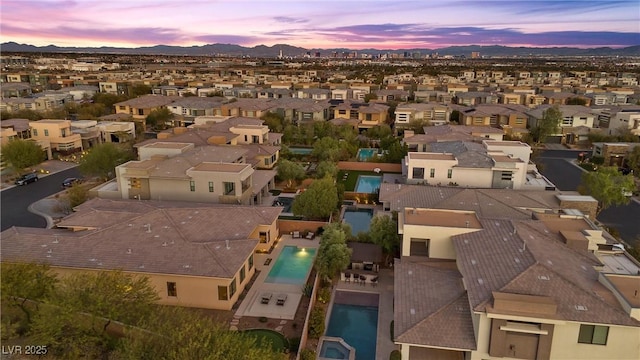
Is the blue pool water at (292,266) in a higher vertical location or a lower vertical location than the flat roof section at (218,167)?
lower

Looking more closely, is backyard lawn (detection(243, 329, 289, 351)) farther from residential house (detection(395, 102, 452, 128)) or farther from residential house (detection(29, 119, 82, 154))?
residential house (detection(395, 102, 452, 128))

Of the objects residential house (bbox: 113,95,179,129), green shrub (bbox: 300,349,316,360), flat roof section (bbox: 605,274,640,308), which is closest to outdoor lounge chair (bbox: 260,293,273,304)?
green shrub (bbox: 300,349,316,360)

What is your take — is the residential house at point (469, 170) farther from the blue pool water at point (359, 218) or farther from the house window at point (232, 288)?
the house window at point (232, 288)

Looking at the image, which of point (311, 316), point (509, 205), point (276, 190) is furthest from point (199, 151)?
point (509, 205)

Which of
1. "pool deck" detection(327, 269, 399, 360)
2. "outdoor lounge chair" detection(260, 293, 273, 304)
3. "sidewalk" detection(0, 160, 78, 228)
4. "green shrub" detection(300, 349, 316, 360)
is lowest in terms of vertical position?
"pool deck" detection(327, 269, 399, 360)

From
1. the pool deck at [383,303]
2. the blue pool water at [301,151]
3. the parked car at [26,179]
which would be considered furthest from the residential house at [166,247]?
the blue pool water at [301,151]

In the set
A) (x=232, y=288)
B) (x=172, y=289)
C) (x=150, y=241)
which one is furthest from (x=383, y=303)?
(x=150, y=241)

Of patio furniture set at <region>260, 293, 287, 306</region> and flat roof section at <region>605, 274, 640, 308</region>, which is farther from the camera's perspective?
patio furniture set at <region>260, 293, 287, 306</region>

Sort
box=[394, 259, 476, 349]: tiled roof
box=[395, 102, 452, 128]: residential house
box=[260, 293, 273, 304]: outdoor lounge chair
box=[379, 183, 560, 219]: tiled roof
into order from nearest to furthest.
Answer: box=[394, 259, 476, 349]: tiled roof → box=[260, 293, 273, 304]: outdoor lounge chair → box=[379, 183, 560, 219]: tiled roof → box=[395, 102, 452, 128]: residential house
